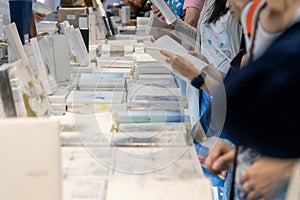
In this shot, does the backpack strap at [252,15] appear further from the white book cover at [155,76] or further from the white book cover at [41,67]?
the white book cover at [155,76]

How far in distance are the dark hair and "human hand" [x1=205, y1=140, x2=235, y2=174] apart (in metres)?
1.02

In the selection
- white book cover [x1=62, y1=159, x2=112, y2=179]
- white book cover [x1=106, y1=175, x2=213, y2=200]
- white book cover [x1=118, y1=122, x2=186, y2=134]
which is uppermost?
white book cover [x1=106, y1=175, x2=213, y2=200]

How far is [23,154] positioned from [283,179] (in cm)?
47

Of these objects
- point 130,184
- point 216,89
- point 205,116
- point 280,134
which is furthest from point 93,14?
point 280,134

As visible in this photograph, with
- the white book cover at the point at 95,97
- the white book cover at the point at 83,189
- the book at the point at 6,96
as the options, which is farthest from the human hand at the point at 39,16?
the white book cover at the point at 83,189

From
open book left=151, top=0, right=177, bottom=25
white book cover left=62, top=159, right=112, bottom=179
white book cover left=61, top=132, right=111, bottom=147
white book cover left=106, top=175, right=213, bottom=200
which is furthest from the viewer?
open book left=151, top=0, right=177, bottom=25

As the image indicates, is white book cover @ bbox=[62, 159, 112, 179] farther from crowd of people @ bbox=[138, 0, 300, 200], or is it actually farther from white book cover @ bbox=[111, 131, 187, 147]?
crowd of people @ bbox=[138, 0, 300, 200]

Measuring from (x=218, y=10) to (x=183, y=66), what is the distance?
47 centimetres

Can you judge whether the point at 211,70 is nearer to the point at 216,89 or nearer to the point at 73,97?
the point at 216,89

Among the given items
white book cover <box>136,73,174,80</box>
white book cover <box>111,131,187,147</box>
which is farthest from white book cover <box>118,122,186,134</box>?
white book cover <box>136,73,174,80</box>

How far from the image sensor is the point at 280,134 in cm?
71

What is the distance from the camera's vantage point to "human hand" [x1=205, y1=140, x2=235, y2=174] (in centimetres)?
92

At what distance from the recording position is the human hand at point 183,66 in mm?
1554

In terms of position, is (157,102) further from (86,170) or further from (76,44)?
(76,44)
